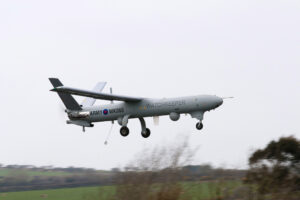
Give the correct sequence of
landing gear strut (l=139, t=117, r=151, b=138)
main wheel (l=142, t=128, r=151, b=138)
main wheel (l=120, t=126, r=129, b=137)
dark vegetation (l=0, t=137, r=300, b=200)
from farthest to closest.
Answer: main wheel (l=142, t=128, r=151, b=138) < landing gear strut (l=139, t=117, r=151, b=138) < main wheel (l=120, t=126, r=129, b=137) < dark vegetation (l=0, t=137, r=300, b=200)

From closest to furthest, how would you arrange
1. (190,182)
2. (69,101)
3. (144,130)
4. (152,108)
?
(190,182), (152,108), (69,101), (144,130)

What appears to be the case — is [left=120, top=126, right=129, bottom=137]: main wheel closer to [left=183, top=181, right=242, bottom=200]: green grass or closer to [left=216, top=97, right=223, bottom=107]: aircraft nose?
[left=216, top=97, right=223, bottom=107]: aircraft nose

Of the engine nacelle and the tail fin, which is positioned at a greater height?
the tail fin

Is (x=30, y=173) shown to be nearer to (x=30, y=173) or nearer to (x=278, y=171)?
(x=30, y=173)

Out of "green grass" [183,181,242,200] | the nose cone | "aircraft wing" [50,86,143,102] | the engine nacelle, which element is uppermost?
"aircraft wing" [50,86,143,102]

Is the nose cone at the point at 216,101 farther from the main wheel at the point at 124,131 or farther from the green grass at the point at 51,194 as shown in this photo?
the green grass at the point at 51,194

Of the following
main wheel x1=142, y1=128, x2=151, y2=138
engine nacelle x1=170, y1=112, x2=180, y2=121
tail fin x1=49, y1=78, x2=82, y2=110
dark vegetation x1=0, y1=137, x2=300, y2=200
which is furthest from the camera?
main wheel x1=142, y1=128, x2=151, y2=138

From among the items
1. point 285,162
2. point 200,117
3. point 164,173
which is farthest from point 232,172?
point 285,162

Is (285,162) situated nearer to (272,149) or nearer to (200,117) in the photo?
(272,149)

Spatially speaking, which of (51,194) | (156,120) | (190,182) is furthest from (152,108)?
(51,194)

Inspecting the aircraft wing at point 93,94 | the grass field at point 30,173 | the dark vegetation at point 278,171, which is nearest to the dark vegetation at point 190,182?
the dark vegetation at point 278,171

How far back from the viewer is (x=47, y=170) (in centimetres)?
6538

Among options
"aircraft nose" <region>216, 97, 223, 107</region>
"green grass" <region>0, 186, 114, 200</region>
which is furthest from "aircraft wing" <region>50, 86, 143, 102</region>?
"green grass" <region>0, 186, 114, 200</region>

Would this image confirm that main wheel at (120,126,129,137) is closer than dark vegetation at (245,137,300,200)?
No
